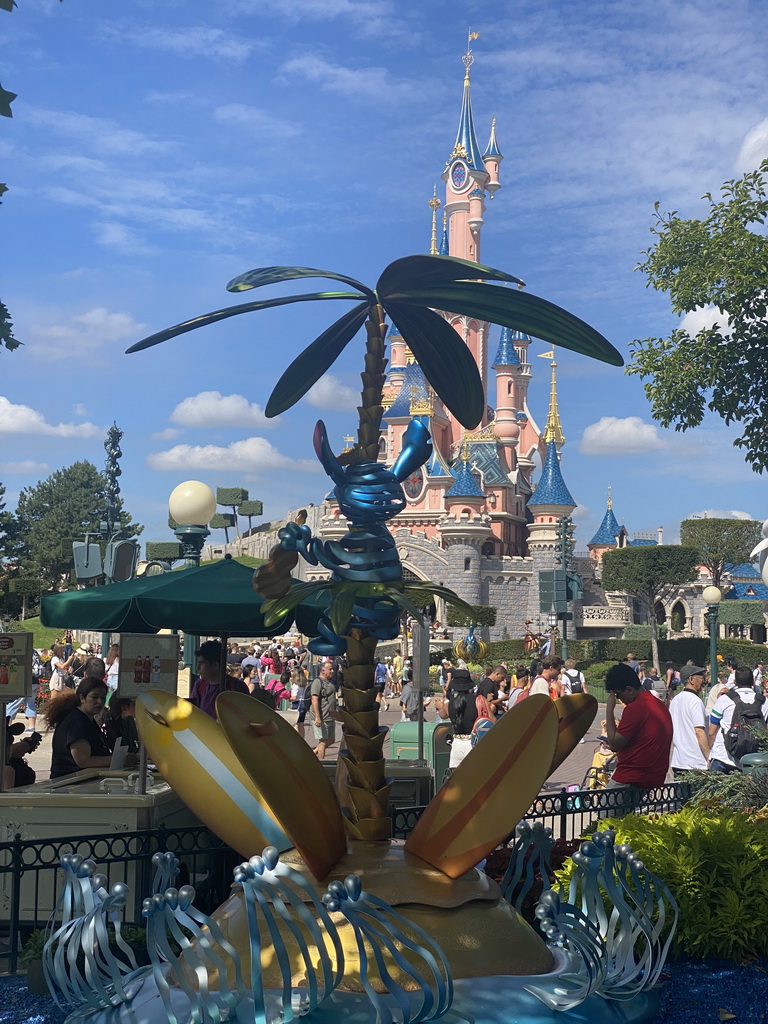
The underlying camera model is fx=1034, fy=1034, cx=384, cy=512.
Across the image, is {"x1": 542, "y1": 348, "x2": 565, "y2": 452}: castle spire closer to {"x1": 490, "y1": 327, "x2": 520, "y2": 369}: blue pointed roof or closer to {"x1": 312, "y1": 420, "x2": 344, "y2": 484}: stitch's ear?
{"x1": 490, "y1": 327, "x2": 520, "y2": 369}: blue pointed roof

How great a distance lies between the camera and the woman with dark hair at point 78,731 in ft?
22.8

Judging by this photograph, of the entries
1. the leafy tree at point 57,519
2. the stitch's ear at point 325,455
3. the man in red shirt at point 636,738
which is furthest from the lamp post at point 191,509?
the leafy tree at point 57,519

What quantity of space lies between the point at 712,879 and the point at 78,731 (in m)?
4.14

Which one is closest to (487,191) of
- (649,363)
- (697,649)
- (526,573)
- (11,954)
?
(526,573)

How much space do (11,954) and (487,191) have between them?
195 feet

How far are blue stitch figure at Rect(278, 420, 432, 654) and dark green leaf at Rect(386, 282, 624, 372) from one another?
0.44 metres

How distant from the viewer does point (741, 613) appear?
5241cm

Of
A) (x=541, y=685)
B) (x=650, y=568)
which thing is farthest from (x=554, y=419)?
(x=541, y=685)

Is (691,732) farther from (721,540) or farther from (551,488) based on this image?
(721,540)

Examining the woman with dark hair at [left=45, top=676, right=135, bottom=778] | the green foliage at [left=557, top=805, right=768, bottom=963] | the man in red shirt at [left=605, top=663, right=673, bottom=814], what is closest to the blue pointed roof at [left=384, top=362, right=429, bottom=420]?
the woman with dark hair at [left=45, top=676, right=135, bottom=778]

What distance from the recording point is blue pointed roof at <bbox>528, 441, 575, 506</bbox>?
5316cm

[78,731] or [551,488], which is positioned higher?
[551,488]

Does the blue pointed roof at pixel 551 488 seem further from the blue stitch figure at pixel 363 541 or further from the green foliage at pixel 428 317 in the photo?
the blue stitch figure at pixel 363 541

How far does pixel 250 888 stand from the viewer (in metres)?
2.59
